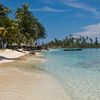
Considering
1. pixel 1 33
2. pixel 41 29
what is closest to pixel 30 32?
pixel 41 29

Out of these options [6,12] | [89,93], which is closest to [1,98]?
[89,93]

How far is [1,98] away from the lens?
11336 millimetres

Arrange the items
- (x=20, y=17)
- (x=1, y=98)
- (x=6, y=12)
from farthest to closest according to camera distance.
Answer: (x=20, y=17) < (x=6, y=12) < (x=1, y=98)

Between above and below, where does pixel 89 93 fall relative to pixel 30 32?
below

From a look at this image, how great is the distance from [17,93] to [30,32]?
7478 centimetres

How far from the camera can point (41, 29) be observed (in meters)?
116

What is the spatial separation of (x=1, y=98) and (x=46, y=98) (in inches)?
69.2

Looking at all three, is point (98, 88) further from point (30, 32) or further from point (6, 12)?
point (30, 32)

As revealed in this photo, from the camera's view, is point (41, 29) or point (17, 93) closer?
point (17, 93)

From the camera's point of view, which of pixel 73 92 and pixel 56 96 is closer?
pixel 56 96

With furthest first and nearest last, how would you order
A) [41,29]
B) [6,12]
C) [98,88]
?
1. [41,29]
2. [6,12]
3. [98,88]

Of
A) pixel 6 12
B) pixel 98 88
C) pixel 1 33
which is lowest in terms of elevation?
pixel 98 88

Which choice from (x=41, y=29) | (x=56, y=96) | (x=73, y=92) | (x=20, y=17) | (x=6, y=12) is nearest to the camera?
(x=56, y=96)

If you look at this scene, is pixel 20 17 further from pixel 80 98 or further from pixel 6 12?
pixel 80 98
